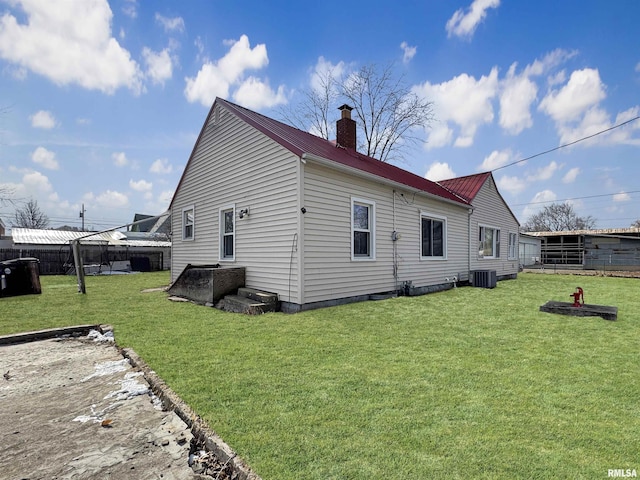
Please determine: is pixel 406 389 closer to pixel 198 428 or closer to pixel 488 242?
pixel 198 428

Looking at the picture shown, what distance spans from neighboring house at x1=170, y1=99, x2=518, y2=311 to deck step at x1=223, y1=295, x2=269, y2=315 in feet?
1.71

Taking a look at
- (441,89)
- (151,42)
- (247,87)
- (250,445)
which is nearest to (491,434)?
(250,445)

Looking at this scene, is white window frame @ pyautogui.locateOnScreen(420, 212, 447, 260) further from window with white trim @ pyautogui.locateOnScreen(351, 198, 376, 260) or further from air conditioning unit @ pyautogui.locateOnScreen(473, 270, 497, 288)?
window with white trim @ pyautogui.locateOnScreen(351, 198, 376, 260)

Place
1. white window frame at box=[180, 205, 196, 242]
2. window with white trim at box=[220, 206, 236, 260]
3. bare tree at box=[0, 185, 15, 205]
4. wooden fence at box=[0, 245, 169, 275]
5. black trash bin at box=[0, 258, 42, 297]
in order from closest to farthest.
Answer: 1. window with white trim at box=[220, 206, 236, 260]
2. black trash bin at box=[0, 258, 42, 297]
3. white window frame at box=[180, 205, 196, 242]
4. bare tree at box=[0, 185, 15, 205]
5. wooden fence at box=[0, 245, 169, 275]

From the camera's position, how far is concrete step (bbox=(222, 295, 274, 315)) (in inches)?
264

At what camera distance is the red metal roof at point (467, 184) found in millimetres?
13547

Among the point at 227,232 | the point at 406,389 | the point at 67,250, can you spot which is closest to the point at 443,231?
the point at 227,232

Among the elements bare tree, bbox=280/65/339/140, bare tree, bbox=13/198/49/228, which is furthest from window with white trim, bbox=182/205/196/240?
bare tree, bbox=13/198/49/228

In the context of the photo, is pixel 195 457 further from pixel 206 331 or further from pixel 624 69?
pixel 624 69

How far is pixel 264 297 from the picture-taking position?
7.09 metres

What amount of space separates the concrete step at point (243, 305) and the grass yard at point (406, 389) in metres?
A: 0.48

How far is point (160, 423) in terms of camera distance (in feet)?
7.97

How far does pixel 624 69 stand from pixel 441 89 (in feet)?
21.6

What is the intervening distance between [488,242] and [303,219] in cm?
1135
